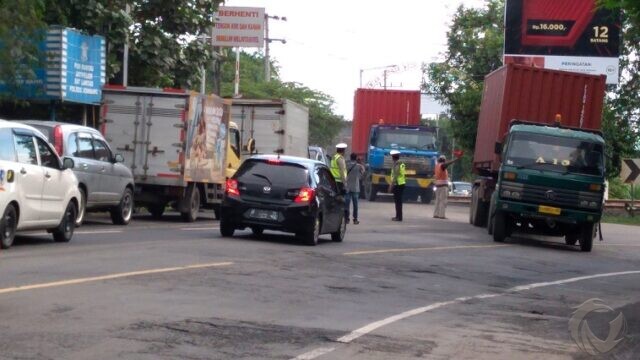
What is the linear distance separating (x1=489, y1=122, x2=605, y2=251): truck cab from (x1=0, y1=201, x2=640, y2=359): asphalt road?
311 centimetres

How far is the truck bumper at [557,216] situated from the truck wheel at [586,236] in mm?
525

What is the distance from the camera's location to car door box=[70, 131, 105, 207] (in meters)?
21.8

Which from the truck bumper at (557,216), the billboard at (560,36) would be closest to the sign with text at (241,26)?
the billboard at (560,36)

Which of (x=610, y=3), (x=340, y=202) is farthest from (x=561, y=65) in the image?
(x=610, y=3)

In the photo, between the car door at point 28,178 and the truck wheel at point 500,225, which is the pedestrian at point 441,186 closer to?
the truck wheel at point 500,225

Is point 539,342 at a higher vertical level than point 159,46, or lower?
lower

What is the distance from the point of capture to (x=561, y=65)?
4625 cm

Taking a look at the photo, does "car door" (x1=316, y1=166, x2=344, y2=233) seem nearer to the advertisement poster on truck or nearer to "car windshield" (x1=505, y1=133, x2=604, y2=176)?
the advertisement poster on truck

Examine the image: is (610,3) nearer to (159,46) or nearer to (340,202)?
(340,202)

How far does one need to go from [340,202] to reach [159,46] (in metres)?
13.0

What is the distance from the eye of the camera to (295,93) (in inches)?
2968

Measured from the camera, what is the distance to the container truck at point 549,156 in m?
25.1

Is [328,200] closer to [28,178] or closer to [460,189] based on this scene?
[28,178]

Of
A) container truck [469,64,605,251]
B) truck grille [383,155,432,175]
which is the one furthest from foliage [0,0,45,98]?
truck grille [383,155,432,175]
